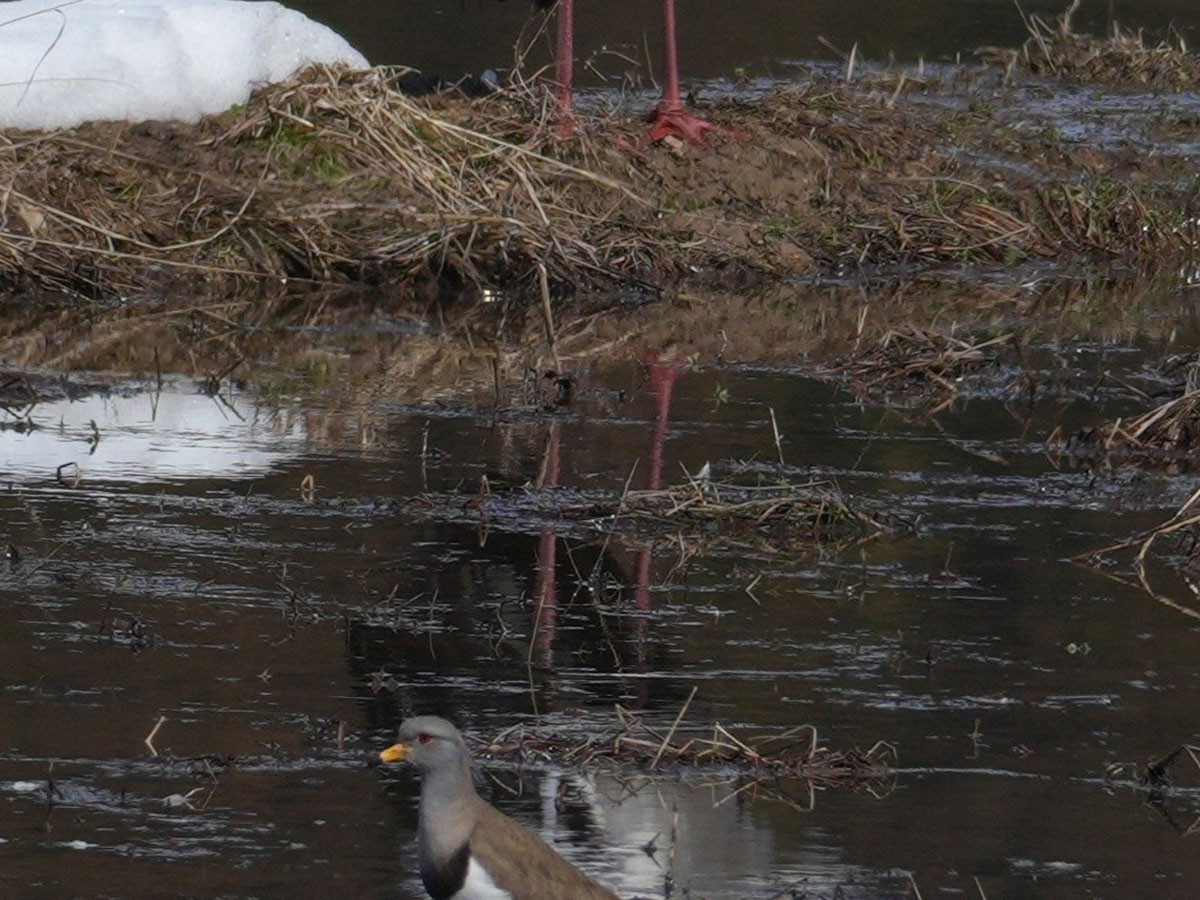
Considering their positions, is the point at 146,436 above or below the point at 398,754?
above

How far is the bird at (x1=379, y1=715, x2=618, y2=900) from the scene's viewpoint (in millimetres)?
4648

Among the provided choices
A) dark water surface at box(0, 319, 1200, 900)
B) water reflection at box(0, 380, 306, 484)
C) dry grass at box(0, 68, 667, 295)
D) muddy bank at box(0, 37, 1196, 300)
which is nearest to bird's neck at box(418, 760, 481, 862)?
dark water surface at box(0, 319, 1200, 900)

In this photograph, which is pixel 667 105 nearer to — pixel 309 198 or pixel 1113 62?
pixel 309 198

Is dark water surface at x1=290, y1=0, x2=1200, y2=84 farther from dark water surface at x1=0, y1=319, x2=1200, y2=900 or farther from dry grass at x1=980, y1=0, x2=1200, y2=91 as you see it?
dark water surface at x1=0, y1=319, x2=1200, y2=900

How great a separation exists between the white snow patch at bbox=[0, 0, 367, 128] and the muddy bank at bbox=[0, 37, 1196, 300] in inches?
7.7

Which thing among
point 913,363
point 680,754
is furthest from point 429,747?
point 913,363

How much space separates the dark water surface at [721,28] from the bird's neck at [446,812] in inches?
502

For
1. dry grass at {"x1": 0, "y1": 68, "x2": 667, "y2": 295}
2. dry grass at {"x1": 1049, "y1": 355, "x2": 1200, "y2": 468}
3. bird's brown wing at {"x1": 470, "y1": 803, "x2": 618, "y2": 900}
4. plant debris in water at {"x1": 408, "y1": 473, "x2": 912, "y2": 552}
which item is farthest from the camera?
dry grass at {"x1": 0, "y1": 68, "x2": 667, "y2": 295}

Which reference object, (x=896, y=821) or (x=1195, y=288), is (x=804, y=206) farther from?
(x=896, y=821)

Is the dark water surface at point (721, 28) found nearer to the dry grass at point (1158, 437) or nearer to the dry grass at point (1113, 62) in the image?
the dry grass at point (1113, 62)

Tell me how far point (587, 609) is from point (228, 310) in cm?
528

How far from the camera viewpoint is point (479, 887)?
4652mm

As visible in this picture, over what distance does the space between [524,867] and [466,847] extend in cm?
11

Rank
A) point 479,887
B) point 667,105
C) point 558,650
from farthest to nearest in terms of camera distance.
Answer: point 667,105 → point 558,650 → point 479,887
